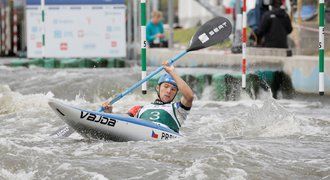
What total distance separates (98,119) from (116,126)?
19cm

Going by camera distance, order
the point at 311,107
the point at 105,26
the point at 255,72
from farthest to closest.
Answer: the point at 105,26, the point at 255,72, the point at 311,107

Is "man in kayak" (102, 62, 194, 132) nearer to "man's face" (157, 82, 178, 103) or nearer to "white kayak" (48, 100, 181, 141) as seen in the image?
"man's face" (157, 82, 178, 103)

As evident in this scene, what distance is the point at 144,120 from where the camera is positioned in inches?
375

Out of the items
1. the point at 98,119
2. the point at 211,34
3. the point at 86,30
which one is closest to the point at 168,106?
the point at 98,119

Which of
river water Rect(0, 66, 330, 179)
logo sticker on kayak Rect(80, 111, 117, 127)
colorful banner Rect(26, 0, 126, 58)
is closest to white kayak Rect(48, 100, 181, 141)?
logo sticker on kayak Rect(80, 111, 117, 127)

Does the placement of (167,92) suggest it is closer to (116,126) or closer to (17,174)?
(116,126)

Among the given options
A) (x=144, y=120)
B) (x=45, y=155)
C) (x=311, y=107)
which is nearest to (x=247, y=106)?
(x=311, y=107)

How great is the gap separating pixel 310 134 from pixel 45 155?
3153 mm

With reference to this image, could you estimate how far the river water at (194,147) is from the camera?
25.7 feet

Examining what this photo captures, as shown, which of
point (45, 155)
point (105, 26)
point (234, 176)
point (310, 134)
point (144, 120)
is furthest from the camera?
point (105, 26)

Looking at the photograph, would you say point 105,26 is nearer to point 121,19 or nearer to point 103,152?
point 121,19

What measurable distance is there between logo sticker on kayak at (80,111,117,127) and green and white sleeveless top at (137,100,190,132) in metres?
0.48

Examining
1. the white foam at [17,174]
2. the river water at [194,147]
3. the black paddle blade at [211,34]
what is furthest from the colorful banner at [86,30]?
the white foam at [17,174]

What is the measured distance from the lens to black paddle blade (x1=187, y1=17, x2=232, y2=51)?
11.3 meters
